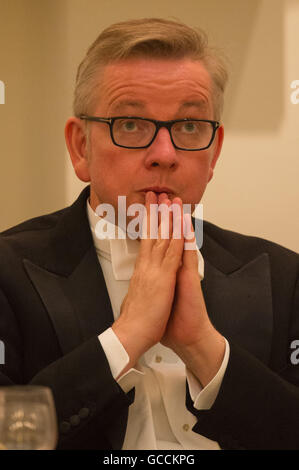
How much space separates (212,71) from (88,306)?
704mm

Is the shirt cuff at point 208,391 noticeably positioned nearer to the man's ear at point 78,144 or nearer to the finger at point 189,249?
the finger at point 189,249

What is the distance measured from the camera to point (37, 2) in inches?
115

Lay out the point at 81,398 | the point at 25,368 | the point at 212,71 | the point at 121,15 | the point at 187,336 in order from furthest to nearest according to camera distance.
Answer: the point at 121,15, the point at 212,71, the point at 25,368, the point at 187,336, the point at 81,398

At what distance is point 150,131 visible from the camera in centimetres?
192

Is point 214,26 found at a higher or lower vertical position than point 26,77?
higher

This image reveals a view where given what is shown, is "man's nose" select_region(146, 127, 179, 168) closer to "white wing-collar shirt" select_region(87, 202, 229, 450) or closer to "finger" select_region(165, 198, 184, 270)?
"finger" select_region(165, 198, 184, 270)

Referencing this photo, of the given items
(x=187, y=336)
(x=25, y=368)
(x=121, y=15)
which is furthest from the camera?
(x=121, y=15)

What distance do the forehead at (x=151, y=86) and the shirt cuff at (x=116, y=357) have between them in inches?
22.7

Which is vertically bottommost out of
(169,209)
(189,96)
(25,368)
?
(25,368)

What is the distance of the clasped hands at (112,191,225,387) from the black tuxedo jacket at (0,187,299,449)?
2.6 inches

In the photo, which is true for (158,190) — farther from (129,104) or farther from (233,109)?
(233,109)

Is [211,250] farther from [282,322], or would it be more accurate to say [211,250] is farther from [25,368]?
[25,368]

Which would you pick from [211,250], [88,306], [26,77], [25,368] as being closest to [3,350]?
[25,368]

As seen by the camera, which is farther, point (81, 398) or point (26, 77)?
point (26, 77)
